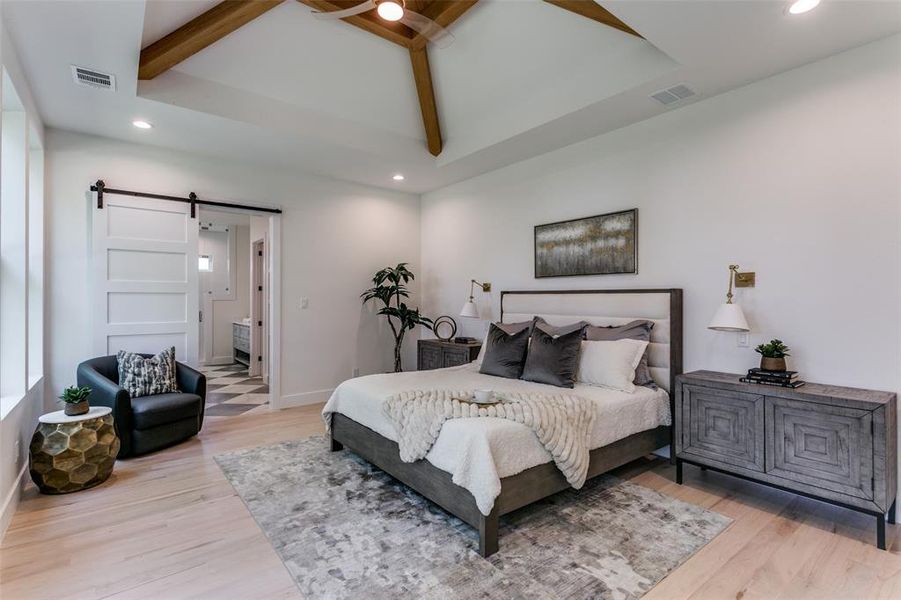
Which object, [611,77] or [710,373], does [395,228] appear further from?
[710,373]

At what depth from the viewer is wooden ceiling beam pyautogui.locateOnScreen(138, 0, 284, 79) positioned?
3045 mm

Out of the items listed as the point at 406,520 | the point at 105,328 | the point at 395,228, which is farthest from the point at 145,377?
the point at 395,228

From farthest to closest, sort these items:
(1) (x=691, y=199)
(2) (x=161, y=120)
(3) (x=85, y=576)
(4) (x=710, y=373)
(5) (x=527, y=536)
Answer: (2) (x=161, y=120) → (1) (x=691, y=199) → (4) (x=710, y=373) → (5) (x=527, y=536) → (3) (x=85, y=576)

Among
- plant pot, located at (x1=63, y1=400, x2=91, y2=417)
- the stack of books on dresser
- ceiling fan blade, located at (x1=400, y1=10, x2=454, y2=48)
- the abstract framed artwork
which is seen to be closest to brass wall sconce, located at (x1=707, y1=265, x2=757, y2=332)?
the stack of books on dresser

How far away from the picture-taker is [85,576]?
2.06 metres

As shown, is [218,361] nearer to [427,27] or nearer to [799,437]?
[427,27]

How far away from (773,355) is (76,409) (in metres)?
4.67

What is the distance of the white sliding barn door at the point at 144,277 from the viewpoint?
4074mm

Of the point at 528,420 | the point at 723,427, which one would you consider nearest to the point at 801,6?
the point at 723,427

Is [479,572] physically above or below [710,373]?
below

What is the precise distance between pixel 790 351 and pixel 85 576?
4220mm

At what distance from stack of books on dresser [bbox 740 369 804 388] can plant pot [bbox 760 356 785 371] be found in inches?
1.1

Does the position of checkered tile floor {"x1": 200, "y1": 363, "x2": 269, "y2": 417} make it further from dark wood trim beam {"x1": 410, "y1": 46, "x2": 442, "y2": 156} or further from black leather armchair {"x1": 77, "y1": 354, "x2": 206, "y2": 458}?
dark wood trim beam {"x1": 410, "y1": 46, "x2": 442, "y2": 156}

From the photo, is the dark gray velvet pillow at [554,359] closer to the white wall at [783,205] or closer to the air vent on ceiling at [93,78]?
the white wall at [783,205]
